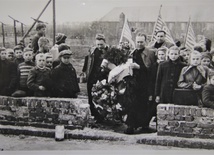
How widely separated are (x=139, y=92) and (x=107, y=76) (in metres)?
0.31

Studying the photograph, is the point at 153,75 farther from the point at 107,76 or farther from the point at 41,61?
the point at 41,61

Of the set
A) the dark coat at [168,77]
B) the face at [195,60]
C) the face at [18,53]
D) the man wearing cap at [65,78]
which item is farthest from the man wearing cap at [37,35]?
the face at [195,60]

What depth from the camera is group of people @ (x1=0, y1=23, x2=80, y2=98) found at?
271cm

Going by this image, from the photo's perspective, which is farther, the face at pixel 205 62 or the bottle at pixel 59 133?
the bottle at pixel 59 133

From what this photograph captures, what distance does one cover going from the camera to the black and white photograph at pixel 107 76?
2602mm

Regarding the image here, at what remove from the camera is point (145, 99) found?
267cm

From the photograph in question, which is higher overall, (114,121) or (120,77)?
(120,77)

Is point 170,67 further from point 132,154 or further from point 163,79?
point 132,154

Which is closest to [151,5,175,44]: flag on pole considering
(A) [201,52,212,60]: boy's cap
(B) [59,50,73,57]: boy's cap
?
(A) [201,52,212,60]: boy's cap

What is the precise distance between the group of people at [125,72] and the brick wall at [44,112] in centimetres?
6

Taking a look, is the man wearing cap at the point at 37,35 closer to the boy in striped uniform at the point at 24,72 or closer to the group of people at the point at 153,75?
the boy in striped uniform at the point at 24,72

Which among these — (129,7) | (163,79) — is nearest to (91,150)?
(163,79)

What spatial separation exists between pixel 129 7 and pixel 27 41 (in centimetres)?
94

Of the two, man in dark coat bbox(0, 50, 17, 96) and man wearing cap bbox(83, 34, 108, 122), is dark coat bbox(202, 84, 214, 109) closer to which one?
man wearing cap bbox(83, 34, 108, 122)
